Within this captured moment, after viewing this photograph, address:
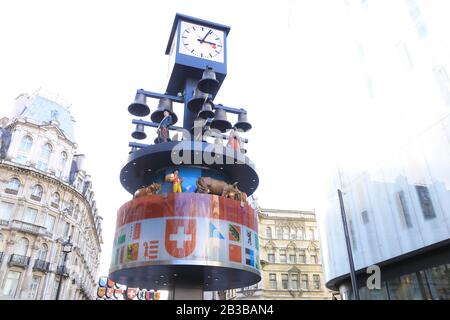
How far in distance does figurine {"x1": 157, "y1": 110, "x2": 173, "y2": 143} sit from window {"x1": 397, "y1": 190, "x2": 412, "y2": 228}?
43.9 ft

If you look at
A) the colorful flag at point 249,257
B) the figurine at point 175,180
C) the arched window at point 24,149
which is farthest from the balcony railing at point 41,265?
the colorful flag at point 249,257

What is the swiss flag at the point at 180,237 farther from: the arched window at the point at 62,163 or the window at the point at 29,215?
the arched window at the point at 62,163

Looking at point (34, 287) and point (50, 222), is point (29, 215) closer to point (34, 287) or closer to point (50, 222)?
point (50, 222)

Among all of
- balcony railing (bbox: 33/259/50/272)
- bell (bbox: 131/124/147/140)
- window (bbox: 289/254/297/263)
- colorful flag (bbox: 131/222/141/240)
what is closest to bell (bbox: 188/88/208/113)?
bell (bbox: 131/124/147/140)

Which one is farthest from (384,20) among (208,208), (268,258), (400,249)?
(268,258)

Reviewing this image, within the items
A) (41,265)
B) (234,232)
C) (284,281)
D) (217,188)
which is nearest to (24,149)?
(41,265)

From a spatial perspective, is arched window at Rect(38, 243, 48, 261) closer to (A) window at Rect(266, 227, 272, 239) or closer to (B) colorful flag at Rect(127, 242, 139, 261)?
(A) window at Rect(266, 227, 272, 239)

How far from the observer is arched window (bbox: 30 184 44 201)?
44156 millimetres

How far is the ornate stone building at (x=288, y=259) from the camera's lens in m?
54.2

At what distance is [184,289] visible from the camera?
1630 cm

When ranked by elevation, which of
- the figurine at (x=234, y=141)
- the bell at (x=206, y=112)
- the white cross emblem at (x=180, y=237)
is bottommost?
the white cross emblem at (x=180, y=237)

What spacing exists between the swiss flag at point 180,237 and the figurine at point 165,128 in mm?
5266
